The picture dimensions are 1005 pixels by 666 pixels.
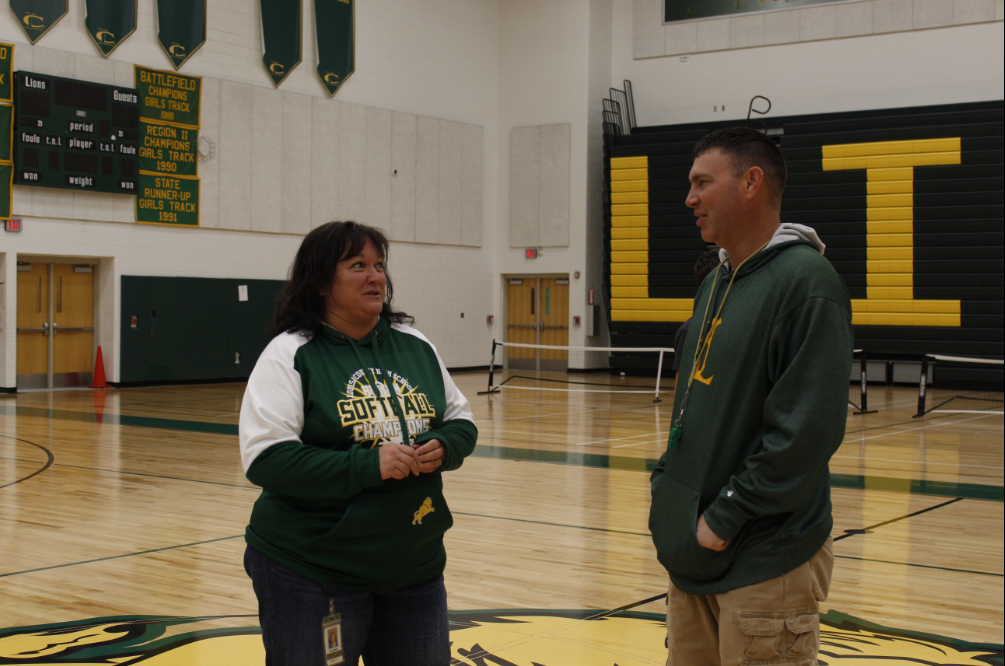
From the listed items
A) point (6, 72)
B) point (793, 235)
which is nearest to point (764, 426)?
point (793, 235)

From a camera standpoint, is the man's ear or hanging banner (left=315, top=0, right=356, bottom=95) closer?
the man's ear

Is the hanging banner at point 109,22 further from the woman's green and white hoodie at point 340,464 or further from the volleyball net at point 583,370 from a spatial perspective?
the woman's green and white hoodie at point 340,464

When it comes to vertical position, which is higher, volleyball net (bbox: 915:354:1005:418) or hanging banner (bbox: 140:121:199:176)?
hanging banner (bbox: 140:121:199:176)

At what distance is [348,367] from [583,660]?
6.71 feet

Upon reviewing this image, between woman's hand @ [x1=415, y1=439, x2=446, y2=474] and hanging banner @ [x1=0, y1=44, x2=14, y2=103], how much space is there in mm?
16328

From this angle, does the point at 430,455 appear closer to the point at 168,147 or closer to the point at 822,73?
the point at 168,147

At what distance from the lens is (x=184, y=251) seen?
18766 mm

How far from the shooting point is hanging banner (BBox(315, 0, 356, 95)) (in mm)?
20703


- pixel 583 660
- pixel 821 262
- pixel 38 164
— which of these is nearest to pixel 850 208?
pixel 38 164

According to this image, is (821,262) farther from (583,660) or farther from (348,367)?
(583,660)

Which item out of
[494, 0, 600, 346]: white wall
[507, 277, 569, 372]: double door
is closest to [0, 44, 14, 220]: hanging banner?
[494, 0, 600, 346]: white wall

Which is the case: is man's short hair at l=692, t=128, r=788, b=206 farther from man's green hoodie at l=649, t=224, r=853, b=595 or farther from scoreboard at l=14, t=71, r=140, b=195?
scoreboard at l=14, t=71, r=140, b=195

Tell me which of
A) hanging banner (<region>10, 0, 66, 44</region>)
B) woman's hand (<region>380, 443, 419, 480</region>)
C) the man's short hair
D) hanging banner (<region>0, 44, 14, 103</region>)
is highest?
hanging banner (<region>10, 0, 66, 44</region>)

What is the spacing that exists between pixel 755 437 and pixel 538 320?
71.8 feet
